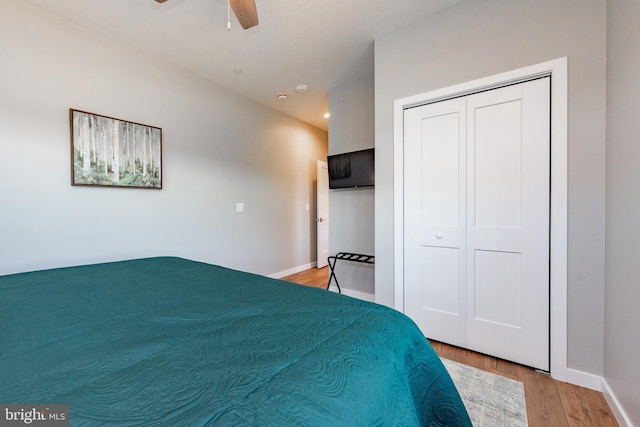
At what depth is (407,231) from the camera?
92.0 inches

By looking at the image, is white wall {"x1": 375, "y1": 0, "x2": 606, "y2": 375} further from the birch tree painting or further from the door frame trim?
the birch tree painting

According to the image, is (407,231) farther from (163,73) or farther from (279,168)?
(163,73)

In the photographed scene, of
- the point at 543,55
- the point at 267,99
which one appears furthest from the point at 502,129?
the point at 267,99

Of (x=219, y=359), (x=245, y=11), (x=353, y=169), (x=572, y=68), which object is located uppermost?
(x=245, y=11)

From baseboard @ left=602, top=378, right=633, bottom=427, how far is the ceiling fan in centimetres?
295

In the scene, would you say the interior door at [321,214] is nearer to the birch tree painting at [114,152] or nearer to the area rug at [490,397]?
the birch tree painting at [114,152]

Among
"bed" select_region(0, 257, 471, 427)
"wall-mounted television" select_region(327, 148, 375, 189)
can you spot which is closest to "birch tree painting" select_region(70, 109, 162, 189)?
"bed" select_region(0, 257, 471, 427)

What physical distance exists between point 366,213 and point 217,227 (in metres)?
1.86

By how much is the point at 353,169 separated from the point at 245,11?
178cm

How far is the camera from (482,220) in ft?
6.57

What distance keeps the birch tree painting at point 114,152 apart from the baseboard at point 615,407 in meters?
3.71

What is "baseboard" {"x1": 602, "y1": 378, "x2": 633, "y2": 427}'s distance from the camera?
133 centimetres

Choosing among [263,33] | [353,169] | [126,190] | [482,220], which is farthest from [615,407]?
[126,190]

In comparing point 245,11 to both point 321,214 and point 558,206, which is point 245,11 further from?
point 321,214
